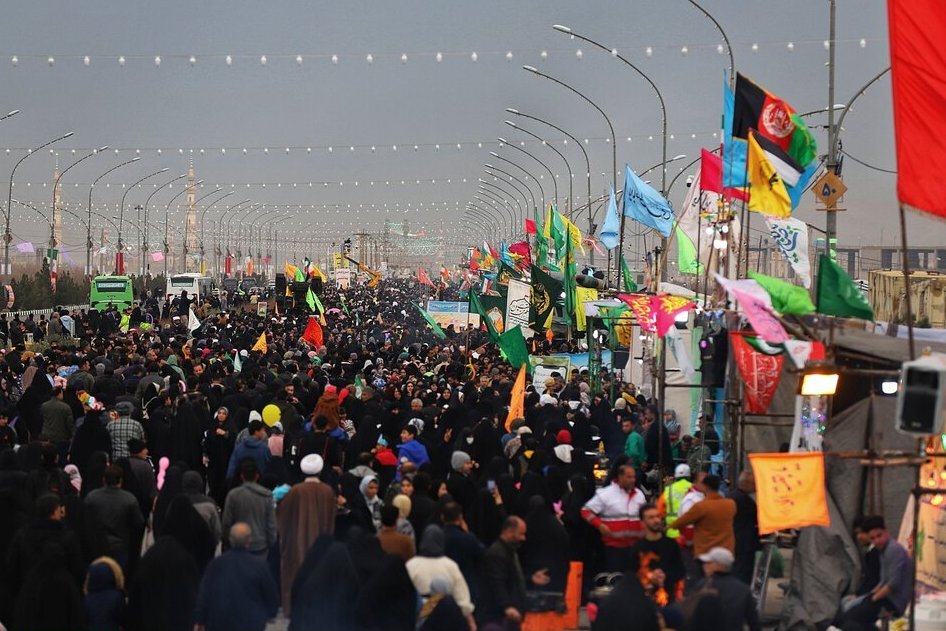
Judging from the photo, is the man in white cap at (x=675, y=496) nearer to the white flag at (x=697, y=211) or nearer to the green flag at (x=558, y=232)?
the white flag at (x=697, y=211)

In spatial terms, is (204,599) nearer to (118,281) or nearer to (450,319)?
(450,319)

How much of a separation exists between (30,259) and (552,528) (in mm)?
A: 171071

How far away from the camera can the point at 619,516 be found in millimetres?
12289

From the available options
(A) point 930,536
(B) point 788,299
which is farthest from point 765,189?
(A) point 930,536

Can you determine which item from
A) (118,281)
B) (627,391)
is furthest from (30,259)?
(627,391)

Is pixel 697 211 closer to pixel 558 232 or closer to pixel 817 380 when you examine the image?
pixel 817 380

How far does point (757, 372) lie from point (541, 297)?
1492cm

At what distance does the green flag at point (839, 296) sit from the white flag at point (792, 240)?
194 inches

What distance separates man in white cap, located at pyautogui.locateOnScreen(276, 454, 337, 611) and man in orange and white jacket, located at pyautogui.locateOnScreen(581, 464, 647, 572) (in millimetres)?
1908

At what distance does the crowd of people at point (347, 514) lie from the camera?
9805mm

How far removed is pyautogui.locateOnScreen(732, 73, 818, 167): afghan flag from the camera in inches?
647

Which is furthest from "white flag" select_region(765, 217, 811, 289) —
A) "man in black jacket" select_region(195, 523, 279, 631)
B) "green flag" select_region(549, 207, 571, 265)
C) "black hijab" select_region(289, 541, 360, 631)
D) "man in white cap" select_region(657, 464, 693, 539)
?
"green flag" select_region(549, 207, 571, 265)

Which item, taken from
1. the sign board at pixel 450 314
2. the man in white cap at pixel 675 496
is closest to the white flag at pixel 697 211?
the man in white cap at pixel 675 496

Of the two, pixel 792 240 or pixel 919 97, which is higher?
pixel 919 97
